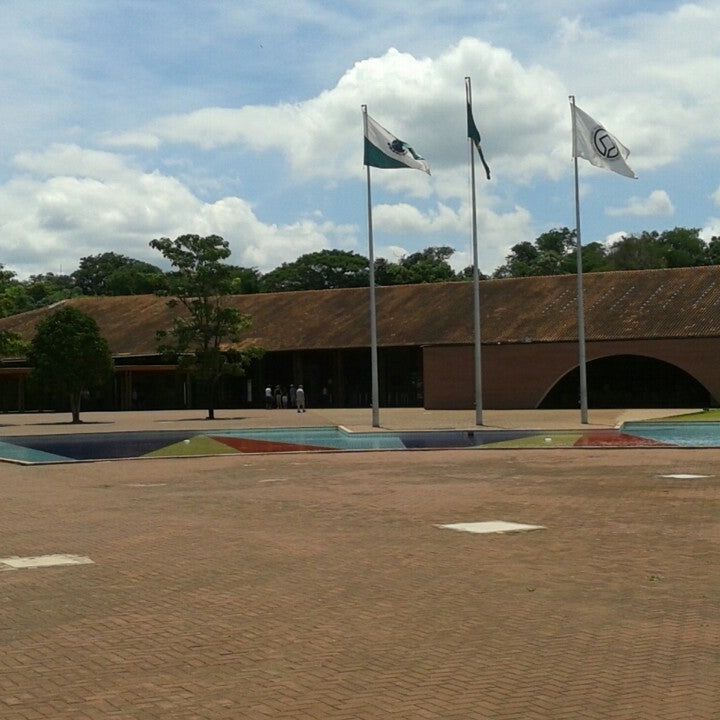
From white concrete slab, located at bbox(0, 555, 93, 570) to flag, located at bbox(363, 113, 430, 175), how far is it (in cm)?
2448

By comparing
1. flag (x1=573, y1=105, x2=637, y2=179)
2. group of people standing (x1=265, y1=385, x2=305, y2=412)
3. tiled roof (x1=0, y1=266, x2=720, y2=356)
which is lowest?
group of people standing (x1=265, y1=385, x2=305, y2=412)

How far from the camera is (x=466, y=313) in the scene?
60281 mm

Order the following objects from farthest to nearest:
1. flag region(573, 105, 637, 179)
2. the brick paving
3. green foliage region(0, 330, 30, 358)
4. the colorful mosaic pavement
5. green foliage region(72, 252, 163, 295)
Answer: green foliage region(72, 252, 163, 295) < green foliage region(0, 330, 30, 358) < flag region(573, 105, 637, 179) < the colorful mosaic pavement < the brick paving

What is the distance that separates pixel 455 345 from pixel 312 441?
792 inches

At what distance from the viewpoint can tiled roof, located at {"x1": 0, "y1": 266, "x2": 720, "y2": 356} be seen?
53375 mm

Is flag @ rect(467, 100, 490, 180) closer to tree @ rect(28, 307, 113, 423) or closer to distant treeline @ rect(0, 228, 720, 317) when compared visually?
tree @ rect(28, 307, 113, 423)

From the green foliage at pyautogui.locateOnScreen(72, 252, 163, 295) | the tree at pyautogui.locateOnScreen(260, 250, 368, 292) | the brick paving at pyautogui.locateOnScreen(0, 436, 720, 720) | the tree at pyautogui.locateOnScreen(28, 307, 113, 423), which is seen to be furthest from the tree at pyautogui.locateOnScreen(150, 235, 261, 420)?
the green foliage at pyautogui.locateOnScreen(72, 252, 163, 295)

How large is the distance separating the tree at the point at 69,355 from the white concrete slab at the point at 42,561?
3852 cm

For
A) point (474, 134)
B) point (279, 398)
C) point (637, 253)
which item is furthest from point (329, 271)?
point (474, 134)

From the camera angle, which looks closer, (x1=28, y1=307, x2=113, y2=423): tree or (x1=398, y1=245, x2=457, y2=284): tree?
(x1=28, y1=307, x2=113, y2=423): tree

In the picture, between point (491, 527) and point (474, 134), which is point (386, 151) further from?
point (491, 527)

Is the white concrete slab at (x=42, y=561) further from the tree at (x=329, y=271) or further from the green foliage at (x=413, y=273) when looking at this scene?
the tree at (x=329, y=271)

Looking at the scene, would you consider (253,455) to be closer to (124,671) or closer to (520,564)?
(520,564)

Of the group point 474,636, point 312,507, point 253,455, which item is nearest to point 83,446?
point 253,455
